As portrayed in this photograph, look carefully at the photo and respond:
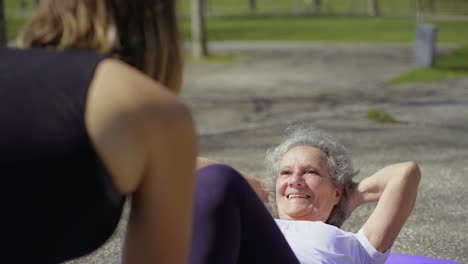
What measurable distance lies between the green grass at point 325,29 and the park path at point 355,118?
6505 mm

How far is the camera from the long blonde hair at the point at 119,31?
1.54m

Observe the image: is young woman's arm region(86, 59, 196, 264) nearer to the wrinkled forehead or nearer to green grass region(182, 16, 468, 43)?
the wrinkled forehead

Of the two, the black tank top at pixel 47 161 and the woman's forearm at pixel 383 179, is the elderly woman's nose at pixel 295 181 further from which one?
the black tank top at pixel 47 161

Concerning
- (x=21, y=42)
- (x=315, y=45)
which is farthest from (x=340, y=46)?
(x=21, y=42)

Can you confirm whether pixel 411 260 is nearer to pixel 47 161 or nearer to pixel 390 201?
pixel 390 201

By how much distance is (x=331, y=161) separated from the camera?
3014mm

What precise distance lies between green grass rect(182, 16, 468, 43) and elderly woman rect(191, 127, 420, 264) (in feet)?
63.1

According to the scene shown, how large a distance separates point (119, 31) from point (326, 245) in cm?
146

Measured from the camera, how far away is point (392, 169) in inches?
115

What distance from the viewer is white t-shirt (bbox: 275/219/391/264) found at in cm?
269

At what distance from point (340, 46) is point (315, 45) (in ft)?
2.58

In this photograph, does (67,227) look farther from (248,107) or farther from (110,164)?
(248,107)

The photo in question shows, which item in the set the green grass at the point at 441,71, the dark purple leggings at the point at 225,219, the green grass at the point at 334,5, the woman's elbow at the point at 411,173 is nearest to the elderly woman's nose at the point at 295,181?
the woman's elbow at the point at 411,173

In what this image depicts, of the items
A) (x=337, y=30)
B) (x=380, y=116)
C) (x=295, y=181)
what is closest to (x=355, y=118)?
(x=380, y=116)
